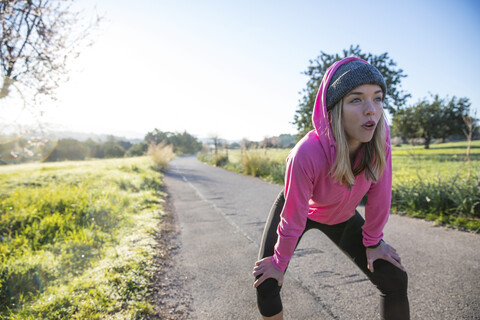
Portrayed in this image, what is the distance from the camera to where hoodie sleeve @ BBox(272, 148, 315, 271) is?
139 cm

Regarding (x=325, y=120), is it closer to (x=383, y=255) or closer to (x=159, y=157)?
(x=383, y=255)

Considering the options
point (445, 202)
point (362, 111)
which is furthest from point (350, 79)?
point (445, 202)

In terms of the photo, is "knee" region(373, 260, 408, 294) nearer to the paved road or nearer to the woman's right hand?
the woman's right hand

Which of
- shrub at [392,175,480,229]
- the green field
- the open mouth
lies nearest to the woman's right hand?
the open mouth

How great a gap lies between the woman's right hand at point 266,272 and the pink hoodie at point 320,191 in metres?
0.03

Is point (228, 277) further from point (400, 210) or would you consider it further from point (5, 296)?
point (400, 210)

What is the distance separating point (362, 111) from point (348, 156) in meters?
0.27

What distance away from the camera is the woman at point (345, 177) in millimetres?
1394

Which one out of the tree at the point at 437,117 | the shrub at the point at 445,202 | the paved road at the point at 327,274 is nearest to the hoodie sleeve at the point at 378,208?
the paved road at the point at 327,274

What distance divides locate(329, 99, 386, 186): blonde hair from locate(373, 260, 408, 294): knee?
509mm

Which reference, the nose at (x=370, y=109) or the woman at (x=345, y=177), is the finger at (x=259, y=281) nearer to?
the woman at (x=345, y=177)

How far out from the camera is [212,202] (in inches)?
279

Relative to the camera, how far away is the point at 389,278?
4.58ft

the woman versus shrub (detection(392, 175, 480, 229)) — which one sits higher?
the woman
